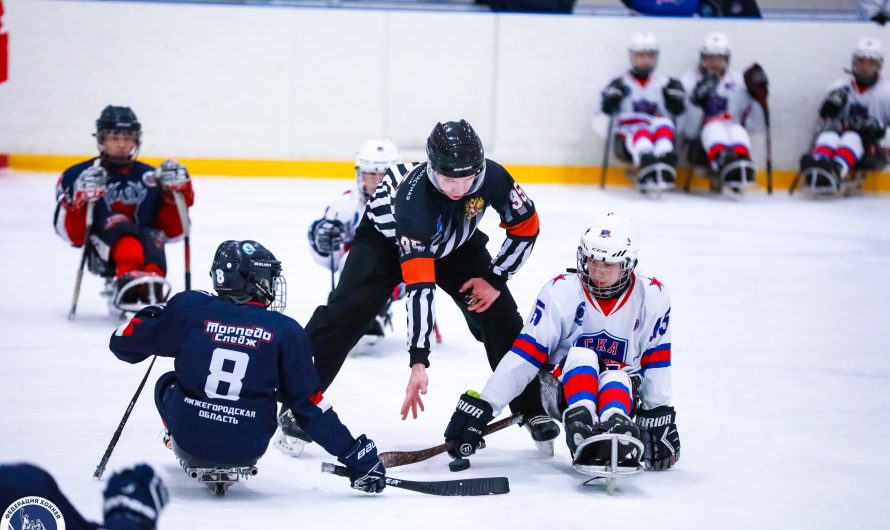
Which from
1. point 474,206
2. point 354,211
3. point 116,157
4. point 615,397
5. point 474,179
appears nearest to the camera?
point 615,397

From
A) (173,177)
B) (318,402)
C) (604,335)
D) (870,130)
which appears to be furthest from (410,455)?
(870,130)

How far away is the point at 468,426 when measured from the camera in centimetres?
446

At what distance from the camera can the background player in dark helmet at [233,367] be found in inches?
155

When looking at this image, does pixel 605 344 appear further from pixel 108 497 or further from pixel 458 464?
pixel 108 497

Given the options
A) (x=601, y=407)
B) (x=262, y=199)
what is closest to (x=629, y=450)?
(x=601, y=407)

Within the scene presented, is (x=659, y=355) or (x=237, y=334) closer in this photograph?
(x=237, y=334)

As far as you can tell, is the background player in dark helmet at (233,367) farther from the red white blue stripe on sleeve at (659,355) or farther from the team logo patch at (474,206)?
the red white blue stripe on sleeve at (659,355)

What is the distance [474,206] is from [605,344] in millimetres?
659

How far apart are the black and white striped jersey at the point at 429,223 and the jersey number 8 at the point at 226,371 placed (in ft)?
2.04

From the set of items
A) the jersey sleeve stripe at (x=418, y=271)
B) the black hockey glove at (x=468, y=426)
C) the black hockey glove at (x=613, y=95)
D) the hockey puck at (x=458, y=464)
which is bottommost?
the hockey puck at (x=458, y=464)

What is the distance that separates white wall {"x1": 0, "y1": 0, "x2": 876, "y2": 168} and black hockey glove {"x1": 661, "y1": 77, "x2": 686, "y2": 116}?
1.44 ft

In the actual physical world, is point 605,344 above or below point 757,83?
below

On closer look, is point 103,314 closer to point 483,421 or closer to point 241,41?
point 483,421

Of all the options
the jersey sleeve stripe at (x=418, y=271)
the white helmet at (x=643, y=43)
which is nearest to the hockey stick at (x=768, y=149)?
the white helmet at (x=643, y=43)
